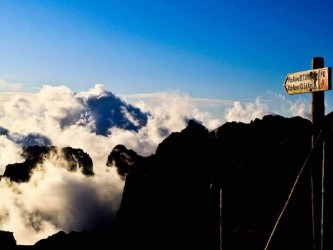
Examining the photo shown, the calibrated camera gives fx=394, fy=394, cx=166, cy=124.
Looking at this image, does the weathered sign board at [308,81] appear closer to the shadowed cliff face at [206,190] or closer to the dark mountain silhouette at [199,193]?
the shadowed cliff face at [206,190]

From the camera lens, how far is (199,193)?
4791 inches

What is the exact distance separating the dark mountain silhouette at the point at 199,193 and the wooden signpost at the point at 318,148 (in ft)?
154

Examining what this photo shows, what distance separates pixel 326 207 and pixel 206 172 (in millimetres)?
121513

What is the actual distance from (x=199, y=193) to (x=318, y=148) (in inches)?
4546

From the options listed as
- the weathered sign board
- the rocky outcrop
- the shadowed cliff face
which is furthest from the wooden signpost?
the rocky outcrop

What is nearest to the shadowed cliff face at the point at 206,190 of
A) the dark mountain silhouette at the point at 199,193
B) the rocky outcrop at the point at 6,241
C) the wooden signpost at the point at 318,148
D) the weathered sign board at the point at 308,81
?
the dark mountain silhouette at the point at 199,193

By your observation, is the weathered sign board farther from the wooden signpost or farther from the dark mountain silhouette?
the dark mountain silhouette

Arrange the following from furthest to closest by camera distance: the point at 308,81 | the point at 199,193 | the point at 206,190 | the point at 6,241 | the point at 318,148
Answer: the point at 199,193, the point at 6,241, the point at 206,190, the point at 308,81, the point at 318,148

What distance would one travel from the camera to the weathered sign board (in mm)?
8375

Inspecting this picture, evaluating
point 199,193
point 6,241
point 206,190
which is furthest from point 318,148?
point 6,241

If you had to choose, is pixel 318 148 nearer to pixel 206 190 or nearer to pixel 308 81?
pixel 308 81

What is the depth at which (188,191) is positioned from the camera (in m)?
128

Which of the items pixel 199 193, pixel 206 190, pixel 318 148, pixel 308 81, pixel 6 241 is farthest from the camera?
pixel 199 193

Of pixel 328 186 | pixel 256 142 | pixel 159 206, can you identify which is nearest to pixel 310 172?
pixel 328 186
